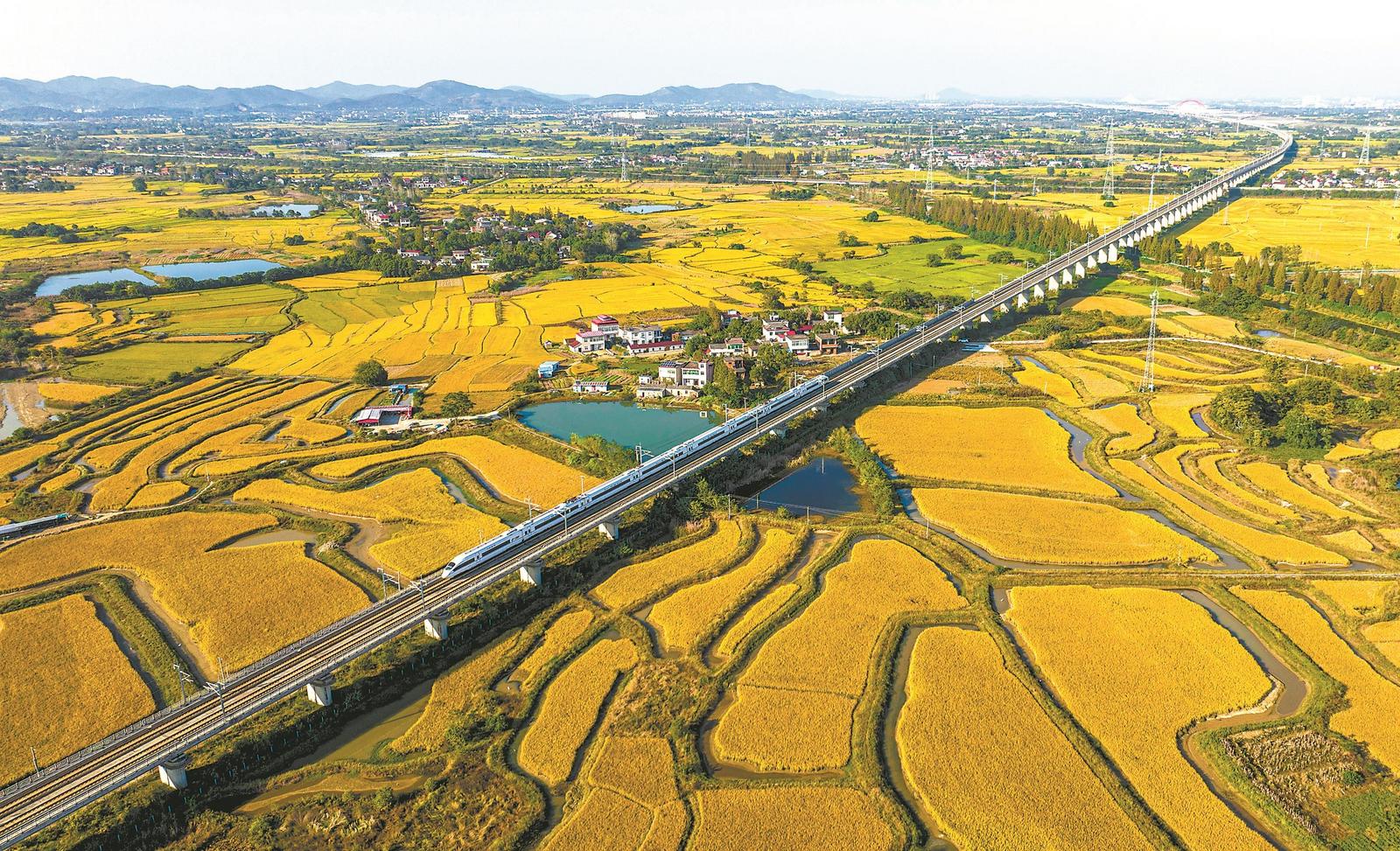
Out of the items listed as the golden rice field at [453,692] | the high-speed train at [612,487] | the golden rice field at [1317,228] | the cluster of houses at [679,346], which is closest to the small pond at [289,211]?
the cluster of houses at [679,346]

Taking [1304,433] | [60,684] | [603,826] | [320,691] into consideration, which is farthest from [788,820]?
[1304,433]

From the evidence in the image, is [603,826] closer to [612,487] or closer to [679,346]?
[612,487]

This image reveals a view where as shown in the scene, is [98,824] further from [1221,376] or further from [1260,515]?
[1221,376]

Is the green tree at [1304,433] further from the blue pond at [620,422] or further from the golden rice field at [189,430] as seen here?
the golden rice field at [189,430]

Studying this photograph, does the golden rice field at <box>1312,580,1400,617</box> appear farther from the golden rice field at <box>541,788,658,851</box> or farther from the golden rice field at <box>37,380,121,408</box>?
the golden rice field at <box>37,380,121,408</box>

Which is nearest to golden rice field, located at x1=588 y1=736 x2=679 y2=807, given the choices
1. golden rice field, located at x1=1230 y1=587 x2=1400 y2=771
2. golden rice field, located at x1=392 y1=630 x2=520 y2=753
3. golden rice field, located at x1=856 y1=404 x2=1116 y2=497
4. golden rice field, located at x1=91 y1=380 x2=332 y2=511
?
golden rice field, located at x1=392 y1=630 x2=520 y2=753
